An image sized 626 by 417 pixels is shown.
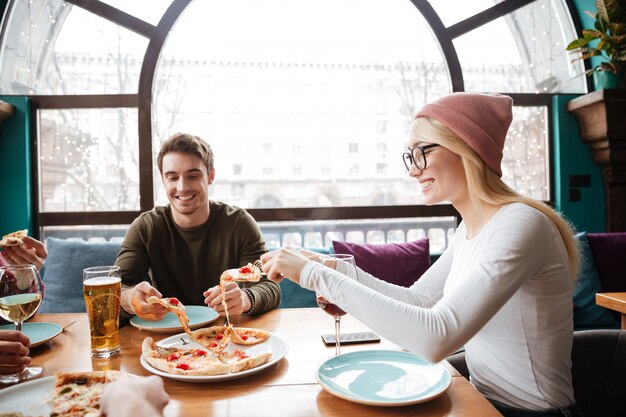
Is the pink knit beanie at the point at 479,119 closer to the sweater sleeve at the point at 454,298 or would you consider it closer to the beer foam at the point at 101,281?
the sweater sleeve at the point at 454,298

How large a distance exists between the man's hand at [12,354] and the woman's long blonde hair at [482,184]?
1.25m

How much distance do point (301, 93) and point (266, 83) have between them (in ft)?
1.01

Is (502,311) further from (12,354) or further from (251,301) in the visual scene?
(12,354)

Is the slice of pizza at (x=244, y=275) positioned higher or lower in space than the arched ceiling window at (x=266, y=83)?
lower

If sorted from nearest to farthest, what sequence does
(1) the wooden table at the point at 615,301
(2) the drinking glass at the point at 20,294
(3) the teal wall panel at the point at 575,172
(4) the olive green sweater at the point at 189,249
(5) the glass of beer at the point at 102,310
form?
(2) the drinking glass at the point at 20,294
(5) the glass of beer at the point at 102,310
(1) the wooden table at the point at 615,301
(4) the olive green sweater at the point at 189,249
(3) the teal wall panel at the point at 575,172

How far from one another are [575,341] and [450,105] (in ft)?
2.73

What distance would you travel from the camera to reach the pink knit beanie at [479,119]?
1.29m

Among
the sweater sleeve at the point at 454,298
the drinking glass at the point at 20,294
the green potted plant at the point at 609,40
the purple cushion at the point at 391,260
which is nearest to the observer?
the sweater sleeve at the point at 454,298

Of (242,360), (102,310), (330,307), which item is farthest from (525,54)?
(102,310)

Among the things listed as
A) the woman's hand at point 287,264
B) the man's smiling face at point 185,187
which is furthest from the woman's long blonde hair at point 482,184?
the man's smiling face at point 185,187

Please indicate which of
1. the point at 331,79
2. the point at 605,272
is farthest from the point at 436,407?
the point at 331,79

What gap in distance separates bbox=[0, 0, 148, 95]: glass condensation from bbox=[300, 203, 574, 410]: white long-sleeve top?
3121 millimetres

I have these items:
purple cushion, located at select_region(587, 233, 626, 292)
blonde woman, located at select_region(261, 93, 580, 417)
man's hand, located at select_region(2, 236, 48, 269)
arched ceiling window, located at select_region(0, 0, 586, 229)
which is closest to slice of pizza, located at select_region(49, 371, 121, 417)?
blonde woman, located at select_region(261, 93, 580, 417)

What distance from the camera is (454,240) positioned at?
5.34 ft
